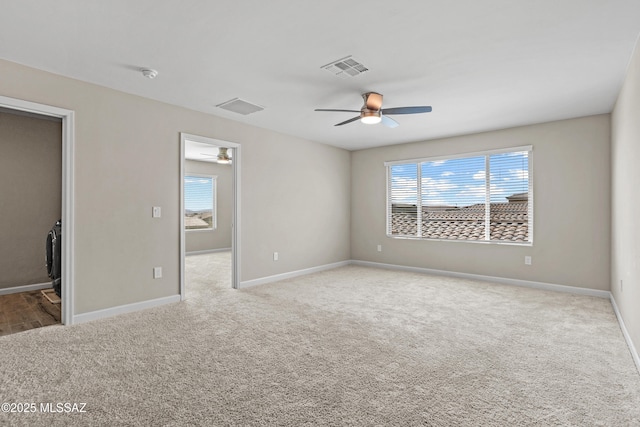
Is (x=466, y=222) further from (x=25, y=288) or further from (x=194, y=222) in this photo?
(x=25, y=288)

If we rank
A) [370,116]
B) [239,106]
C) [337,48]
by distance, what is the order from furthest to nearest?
1. [239,106]
2. [370,116]
3. [337,48]

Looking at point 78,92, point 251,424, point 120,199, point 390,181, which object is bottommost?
point 251,424

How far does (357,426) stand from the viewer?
1769mm

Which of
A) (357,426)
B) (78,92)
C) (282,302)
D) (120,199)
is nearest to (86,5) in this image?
(78,92)

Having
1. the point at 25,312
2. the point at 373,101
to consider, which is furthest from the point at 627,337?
the point at 25,312

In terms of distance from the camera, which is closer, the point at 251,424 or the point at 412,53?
the point at 251,424

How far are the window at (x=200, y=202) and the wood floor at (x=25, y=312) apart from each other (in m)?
4.39

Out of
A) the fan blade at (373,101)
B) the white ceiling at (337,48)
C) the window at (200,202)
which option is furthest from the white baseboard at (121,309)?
the window at (200,202)

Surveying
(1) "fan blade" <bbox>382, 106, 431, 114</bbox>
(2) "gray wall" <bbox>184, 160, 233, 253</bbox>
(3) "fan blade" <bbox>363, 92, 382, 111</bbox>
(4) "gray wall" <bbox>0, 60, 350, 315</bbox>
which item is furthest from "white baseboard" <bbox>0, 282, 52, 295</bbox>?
(1) "fan blade" <bbox>382, 106, 431, 114</bbox>

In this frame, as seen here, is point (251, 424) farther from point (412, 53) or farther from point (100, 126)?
point (100, 126)

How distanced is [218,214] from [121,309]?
18.7 feet

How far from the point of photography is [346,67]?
3.11m

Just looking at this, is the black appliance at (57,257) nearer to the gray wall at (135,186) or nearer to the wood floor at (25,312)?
the wood floor at (25,312)

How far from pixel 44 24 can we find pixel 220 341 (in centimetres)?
279
